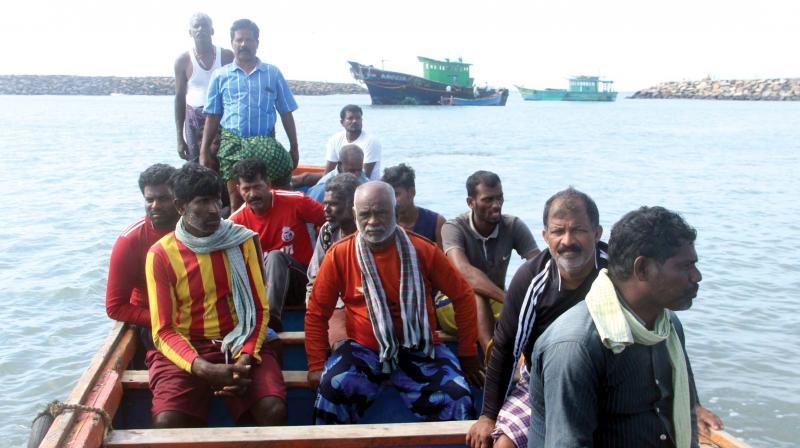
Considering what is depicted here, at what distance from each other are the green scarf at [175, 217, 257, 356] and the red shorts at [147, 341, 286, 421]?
11cm

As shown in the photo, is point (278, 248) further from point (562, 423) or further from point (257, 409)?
point (562, 423)

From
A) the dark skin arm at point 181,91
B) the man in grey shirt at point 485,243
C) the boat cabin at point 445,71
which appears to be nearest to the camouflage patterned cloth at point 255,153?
the dark skin arm at point 181,91

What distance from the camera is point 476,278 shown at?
13.7 ft

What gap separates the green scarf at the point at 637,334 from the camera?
1973 mm

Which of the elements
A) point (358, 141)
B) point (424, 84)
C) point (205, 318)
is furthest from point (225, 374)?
point (424, 84)

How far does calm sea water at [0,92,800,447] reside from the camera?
6.85 metres

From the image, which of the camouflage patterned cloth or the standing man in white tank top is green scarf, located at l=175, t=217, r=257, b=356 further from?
the standing man in white tank top

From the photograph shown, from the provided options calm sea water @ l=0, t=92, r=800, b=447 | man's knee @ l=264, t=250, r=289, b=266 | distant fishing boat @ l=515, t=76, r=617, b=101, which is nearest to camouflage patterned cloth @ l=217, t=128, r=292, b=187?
man's knee @ l=264, t=250, r=289, b=266

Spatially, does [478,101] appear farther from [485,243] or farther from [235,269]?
[235,269]

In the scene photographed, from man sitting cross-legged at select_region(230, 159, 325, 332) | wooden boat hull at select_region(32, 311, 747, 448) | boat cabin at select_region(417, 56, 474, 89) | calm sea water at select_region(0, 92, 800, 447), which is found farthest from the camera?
boat cabin at select_region(417, 56, 474, 89)

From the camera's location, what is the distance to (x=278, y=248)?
15.0 feet

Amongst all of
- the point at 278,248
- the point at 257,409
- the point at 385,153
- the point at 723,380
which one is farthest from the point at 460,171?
the point at 257,409

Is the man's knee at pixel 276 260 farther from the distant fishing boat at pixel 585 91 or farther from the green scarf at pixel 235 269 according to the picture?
the distant fishing boat at pixel 585 91

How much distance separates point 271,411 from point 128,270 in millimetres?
1125
